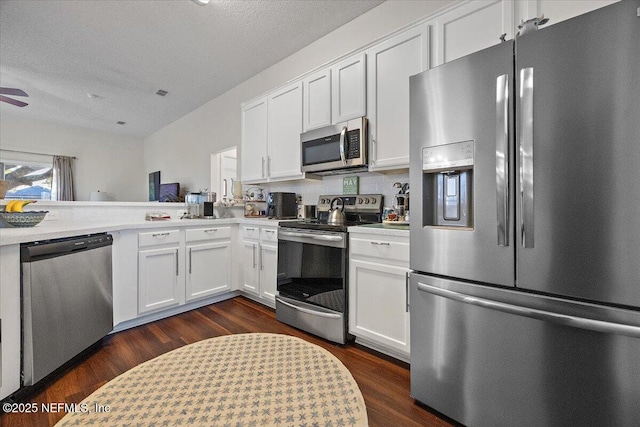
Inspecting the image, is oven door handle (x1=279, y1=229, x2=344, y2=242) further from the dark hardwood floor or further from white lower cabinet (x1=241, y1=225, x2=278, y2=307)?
the dark hardwood floor

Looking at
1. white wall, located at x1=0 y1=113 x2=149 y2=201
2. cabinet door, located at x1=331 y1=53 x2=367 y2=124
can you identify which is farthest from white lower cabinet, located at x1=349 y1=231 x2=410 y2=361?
white wall, located at x1=0 y1=113 x2=149 y2=201

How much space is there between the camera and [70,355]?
178 centimetres

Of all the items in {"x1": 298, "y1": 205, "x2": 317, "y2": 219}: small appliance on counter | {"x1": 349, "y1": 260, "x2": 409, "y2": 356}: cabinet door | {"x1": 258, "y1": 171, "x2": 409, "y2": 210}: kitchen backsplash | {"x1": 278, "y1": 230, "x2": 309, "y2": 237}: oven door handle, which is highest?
{"x1": 258, "y1": 171, "x2": 409, "y2": 210}: kitchen backsplash

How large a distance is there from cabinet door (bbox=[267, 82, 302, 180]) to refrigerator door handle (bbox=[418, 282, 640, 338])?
1.98 m

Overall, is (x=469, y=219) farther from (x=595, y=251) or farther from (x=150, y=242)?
(x=150, y=242)

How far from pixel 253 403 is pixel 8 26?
4.31 meters

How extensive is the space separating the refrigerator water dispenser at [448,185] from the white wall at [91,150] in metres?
7.64

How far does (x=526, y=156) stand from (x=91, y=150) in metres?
8.25

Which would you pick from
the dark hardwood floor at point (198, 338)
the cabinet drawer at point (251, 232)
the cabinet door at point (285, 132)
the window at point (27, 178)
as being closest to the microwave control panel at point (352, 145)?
the cabinet door at point (285, 132)

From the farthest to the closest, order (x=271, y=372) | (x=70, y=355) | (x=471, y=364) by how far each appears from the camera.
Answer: (x=70, y=355), (x=471, y=364), (x=271, y=372)

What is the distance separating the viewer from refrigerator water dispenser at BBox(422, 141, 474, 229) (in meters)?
1.33

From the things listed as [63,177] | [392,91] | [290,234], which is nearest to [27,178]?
[63,177]

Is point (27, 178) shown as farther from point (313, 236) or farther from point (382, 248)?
point (382, 248)

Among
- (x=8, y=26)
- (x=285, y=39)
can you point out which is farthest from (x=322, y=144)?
(x=8, y=26)
